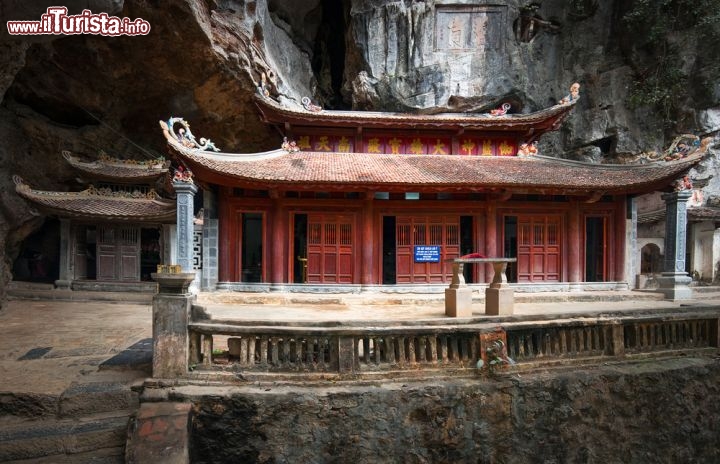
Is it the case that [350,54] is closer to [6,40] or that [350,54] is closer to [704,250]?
[6,40]

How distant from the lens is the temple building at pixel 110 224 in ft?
47.3

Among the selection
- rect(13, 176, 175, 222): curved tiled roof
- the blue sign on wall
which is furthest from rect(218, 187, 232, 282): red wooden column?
the blue sign on wall

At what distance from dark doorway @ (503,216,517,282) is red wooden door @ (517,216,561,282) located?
0.38 metres

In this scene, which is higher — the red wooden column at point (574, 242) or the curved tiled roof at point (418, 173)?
the curved tiled roof at point (418, 173)

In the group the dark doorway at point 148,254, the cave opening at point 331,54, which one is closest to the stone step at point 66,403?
the dark doorway at point 148,254

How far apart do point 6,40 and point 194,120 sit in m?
9.17

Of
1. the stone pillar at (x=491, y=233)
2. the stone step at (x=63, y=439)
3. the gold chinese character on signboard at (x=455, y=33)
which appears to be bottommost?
the stone step at (x=63, y=439)

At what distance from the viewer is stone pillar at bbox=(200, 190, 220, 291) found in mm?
11961

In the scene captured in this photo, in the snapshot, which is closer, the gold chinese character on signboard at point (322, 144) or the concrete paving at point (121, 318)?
the concrete paving at point (121, 318)

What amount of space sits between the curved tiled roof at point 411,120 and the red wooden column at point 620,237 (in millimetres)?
3866

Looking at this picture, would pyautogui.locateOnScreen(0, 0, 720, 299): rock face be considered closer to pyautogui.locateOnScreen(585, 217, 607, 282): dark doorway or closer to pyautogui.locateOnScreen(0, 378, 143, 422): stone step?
pyautogui.locateOnScreen(585, 217, 607, 282): dark doorway

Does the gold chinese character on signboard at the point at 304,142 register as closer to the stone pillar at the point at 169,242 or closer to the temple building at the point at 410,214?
the temple building at the point at 410,214

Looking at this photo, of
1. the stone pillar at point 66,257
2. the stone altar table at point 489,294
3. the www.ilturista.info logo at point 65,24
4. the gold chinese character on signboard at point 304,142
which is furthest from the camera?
the stone pillar at point 66,257

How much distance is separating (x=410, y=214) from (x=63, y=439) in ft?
33.4
